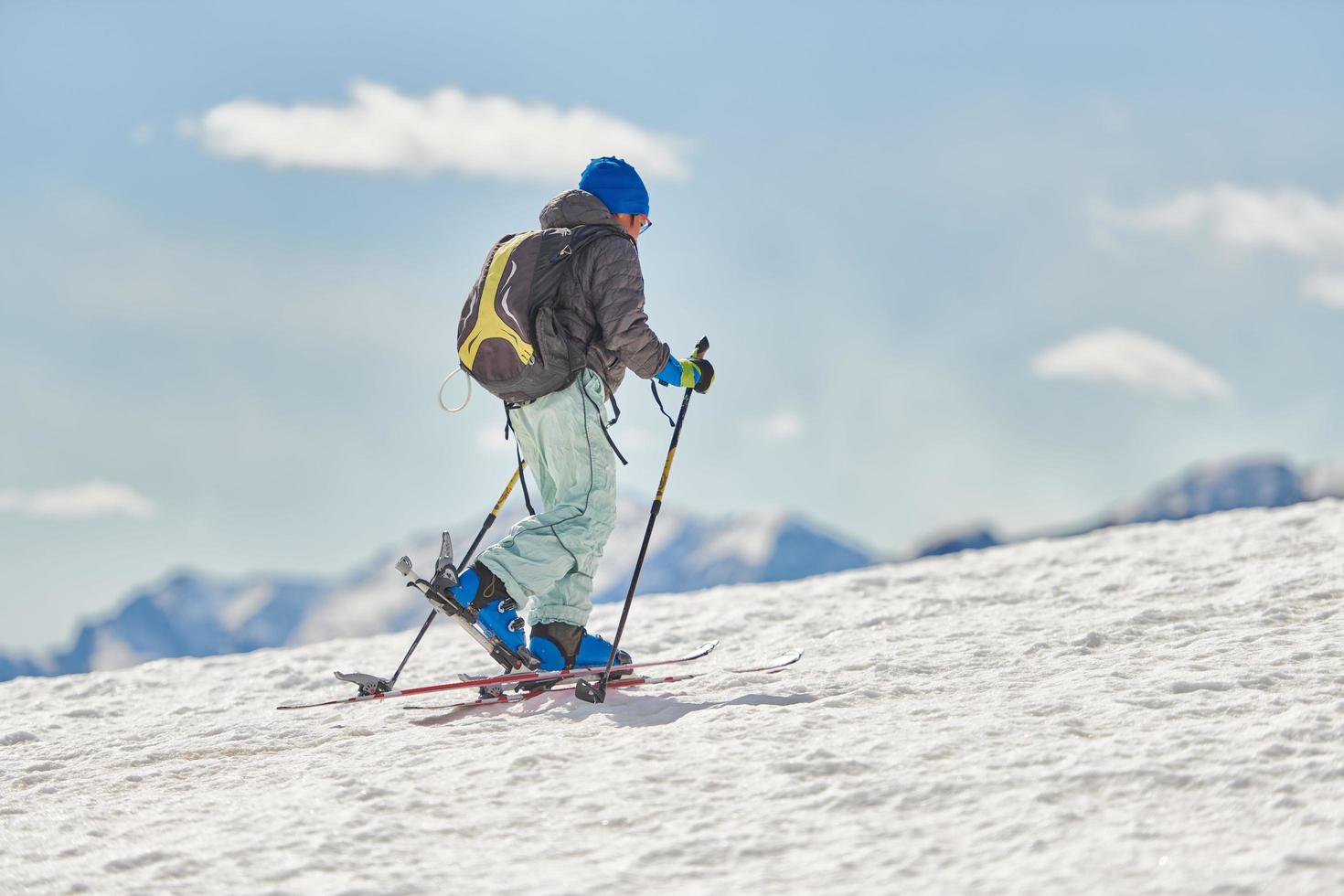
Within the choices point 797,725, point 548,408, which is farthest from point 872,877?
point 548,408

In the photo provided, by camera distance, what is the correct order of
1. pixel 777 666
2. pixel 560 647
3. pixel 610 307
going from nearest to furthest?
pixel 610 307
pixel 560 647
pixel 777 666

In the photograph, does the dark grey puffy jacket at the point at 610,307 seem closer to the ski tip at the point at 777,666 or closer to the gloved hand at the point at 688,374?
the gloved hand at the point at 688,374

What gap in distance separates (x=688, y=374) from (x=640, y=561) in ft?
3.52

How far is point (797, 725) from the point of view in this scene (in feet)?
16.6

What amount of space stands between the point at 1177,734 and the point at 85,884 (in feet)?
13.1

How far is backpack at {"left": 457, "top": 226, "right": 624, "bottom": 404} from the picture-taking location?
6.24 meters

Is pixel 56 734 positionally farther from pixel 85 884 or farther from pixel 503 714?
pixel 85 884

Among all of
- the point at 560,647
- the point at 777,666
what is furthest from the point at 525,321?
the point at 777,666

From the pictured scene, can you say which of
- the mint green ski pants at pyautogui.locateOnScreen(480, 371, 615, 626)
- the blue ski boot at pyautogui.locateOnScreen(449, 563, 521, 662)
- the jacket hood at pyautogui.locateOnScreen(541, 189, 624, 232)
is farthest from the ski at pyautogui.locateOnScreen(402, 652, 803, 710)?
the jacket hood at pyautogui.locateOnScreen(541, 189, 624, 232)

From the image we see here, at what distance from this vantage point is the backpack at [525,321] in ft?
20.5

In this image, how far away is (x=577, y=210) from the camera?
6508 mm

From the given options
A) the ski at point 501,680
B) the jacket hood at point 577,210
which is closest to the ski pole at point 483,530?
the ski at point 501,680

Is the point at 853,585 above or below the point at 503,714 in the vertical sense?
above

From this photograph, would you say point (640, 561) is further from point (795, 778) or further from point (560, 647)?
point (795, 778)
